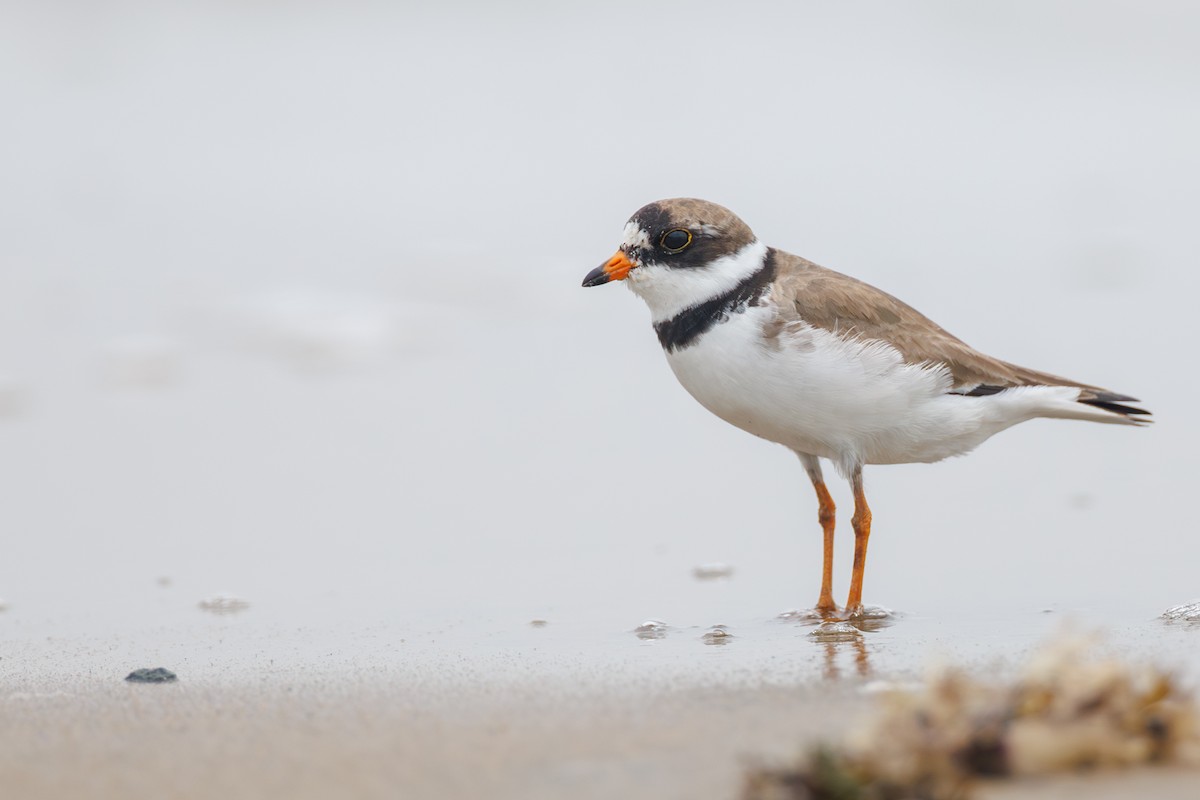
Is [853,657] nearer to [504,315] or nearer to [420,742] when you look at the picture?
[420,742]

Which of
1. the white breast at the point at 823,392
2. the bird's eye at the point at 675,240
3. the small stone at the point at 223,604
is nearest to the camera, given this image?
the white breast at the point at 823,392

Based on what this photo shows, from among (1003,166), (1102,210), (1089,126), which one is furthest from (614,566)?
(1089,126)

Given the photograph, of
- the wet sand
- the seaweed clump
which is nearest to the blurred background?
the wet sand

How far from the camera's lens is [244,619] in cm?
546

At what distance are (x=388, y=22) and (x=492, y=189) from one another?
539cm

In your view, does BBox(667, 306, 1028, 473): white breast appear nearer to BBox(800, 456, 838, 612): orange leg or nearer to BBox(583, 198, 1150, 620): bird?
BBox(583, 198, 1150, 620): bird

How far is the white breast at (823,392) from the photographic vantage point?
17.8ft

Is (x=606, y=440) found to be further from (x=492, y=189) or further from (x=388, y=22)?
(x=388, y=22)

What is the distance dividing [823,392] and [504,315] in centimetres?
478

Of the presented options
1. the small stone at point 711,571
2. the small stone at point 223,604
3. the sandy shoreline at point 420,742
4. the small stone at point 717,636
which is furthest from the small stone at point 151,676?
the small stone at point 711,571

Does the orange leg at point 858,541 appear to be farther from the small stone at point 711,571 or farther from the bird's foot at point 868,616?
the small stone at point 711,571

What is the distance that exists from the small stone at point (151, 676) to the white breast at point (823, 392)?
203 centimetres

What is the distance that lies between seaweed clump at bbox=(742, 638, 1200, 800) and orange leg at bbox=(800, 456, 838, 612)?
7.53 ft

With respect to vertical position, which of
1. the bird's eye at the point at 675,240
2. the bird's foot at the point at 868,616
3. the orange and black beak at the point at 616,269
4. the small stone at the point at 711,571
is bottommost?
the bird's foot at the point at 868,616
